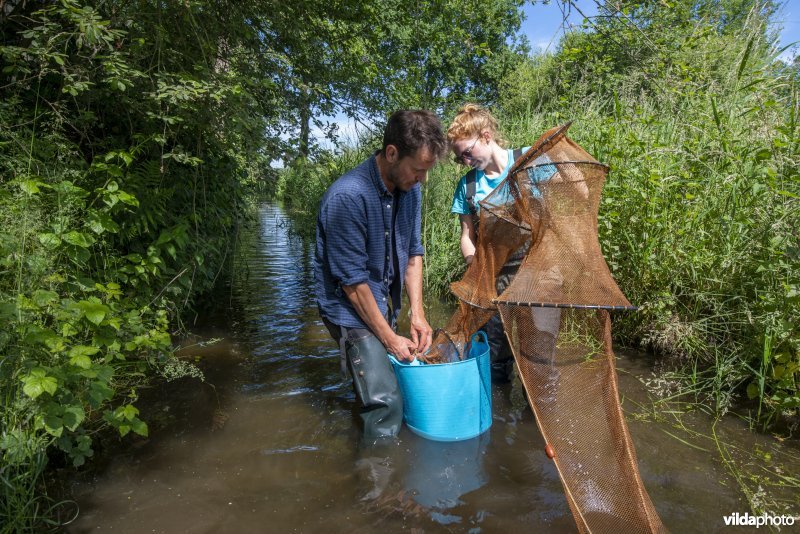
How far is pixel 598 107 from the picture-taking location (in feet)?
18.7

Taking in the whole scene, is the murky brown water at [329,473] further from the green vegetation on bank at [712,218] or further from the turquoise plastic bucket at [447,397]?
the green vegetation on bank at [712,218]

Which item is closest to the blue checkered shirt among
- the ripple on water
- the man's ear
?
the man's ear

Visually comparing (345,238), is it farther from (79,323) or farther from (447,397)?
(79,323)

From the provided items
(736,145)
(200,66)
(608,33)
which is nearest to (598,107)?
(736,145)

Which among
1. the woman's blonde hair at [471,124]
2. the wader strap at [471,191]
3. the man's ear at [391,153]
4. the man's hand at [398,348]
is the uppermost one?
the woman's blonde hair at [471,124]

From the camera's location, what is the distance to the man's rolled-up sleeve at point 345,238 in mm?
2744

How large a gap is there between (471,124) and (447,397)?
71.2 inches

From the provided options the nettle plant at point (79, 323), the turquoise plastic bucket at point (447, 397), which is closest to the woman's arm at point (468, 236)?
the turquoise plastic bucket at point (447, 397)

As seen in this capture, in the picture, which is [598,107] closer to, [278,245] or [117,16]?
[117,16]

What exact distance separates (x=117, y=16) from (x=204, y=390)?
3.02 meters

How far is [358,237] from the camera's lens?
2770mm

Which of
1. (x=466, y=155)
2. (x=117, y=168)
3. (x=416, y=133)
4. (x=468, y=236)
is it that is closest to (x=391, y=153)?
(x=416, y=133)

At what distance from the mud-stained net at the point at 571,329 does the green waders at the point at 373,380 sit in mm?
741

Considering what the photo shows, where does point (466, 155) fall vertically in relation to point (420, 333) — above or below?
above
